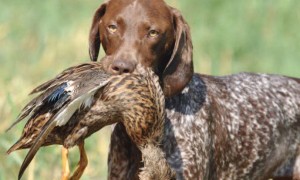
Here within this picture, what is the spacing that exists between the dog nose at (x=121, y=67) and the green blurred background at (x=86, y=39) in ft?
10.1

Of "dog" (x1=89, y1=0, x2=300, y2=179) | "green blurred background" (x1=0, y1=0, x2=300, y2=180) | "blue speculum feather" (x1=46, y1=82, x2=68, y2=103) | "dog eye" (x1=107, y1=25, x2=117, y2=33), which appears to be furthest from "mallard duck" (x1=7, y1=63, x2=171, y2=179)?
"green blurred background" (x1=0, y1=0, x2=300, y2=180)

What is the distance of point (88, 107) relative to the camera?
7.67 meters

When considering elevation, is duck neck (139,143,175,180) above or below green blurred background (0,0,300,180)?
above

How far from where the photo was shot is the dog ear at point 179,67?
8.55 metres

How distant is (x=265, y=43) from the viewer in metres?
16.3

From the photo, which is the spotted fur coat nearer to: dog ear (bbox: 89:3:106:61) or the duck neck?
the duck neck

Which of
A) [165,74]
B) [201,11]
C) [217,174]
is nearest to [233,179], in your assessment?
[217,174]

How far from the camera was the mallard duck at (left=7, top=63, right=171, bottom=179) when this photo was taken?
7.53 metres

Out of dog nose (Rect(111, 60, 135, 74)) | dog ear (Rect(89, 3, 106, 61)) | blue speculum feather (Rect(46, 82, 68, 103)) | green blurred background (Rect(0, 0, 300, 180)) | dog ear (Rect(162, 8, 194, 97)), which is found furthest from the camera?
green blurred background (Rect(0, 0, 300, 180))

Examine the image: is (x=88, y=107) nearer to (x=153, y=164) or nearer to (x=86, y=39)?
(x=153, y=164)

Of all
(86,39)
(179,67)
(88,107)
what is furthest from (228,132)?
(86,39)

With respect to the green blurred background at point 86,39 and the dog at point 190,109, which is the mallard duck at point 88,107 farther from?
the green blurred background at point 86,39

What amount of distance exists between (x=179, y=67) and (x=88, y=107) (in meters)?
1.10

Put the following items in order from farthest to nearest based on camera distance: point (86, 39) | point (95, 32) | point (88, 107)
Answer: point (86, 39) → point (95, 32) → point (88, 107)
